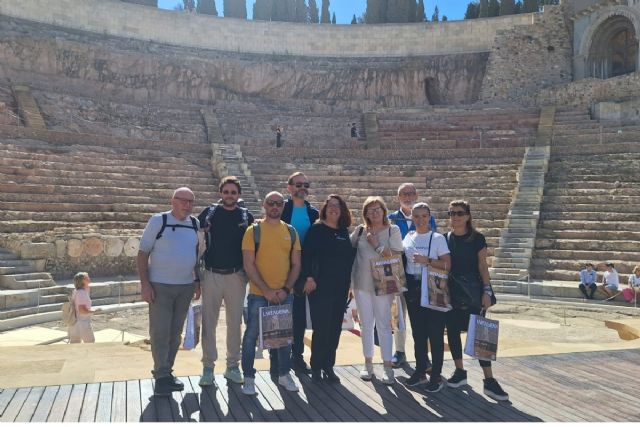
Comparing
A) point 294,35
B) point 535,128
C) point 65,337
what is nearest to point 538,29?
point 535,128

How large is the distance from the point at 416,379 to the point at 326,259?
133 cm

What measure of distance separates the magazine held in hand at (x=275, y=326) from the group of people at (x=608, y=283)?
30.2 feet

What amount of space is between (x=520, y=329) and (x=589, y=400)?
4.65 m

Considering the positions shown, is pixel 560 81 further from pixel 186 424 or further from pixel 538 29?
pixel 186 424

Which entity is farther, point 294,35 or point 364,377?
point 294,35

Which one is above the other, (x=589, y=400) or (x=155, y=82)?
(x=155, y=82)

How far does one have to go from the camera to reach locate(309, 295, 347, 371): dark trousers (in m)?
4.79

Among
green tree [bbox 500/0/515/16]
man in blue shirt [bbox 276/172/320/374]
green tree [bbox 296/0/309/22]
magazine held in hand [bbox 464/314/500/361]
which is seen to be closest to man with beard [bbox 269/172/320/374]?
man in blue shirt [bbox 276/172/320/374]

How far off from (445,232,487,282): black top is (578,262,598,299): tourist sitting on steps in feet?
26.6

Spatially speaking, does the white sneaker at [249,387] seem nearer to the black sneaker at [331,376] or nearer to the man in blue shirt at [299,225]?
the man in blue shirt at [299,225]

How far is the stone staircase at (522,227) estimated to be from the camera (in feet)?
42.4

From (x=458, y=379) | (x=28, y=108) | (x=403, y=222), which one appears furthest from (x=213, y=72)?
(x=458, y=379)

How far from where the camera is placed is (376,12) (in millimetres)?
46844

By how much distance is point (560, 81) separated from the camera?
30.6 m
